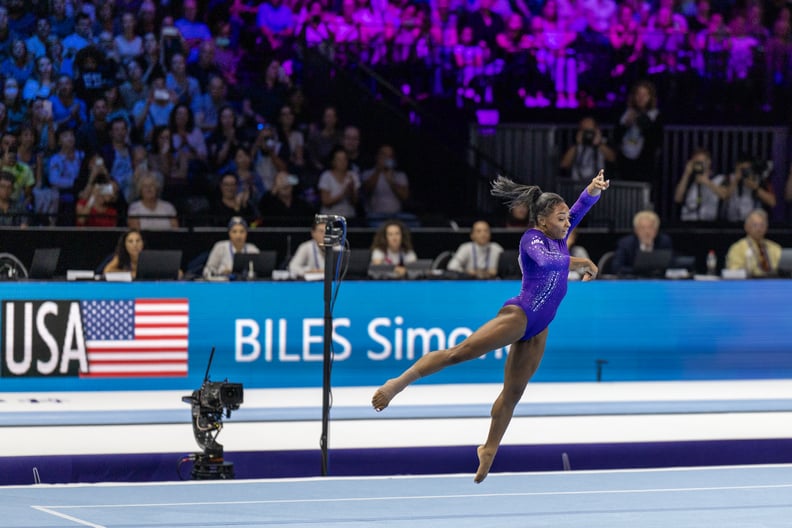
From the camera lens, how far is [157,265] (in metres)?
10.4

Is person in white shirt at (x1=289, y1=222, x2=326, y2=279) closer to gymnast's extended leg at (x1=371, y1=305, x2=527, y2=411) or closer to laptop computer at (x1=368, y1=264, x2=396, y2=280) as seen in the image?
laptop computer at (x1=368, y1=264, x2=396, y2=280)

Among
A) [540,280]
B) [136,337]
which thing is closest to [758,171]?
[136,337]

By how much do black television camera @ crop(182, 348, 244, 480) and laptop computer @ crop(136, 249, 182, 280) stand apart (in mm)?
2533

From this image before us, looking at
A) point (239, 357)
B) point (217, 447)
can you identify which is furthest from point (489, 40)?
point (217, 447)

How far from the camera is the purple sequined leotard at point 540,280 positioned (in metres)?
6.43

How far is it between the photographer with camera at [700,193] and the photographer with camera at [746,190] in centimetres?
12

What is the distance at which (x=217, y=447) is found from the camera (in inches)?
301

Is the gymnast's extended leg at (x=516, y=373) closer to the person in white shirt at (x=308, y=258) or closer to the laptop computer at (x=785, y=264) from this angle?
the person in white shirt at (x=308, y=258)

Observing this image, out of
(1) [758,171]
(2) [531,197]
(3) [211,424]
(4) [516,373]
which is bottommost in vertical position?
(3) [211,424]

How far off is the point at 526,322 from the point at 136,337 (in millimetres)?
4576

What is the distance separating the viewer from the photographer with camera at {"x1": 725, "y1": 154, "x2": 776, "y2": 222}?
575 inches

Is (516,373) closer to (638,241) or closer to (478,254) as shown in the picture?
(478,254)

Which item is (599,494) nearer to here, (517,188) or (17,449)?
(517,188)

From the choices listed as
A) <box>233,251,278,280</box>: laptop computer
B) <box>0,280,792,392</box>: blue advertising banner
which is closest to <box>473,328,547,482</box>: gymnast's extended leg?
<box>0,280,792,392</box>: blue advertising banner
